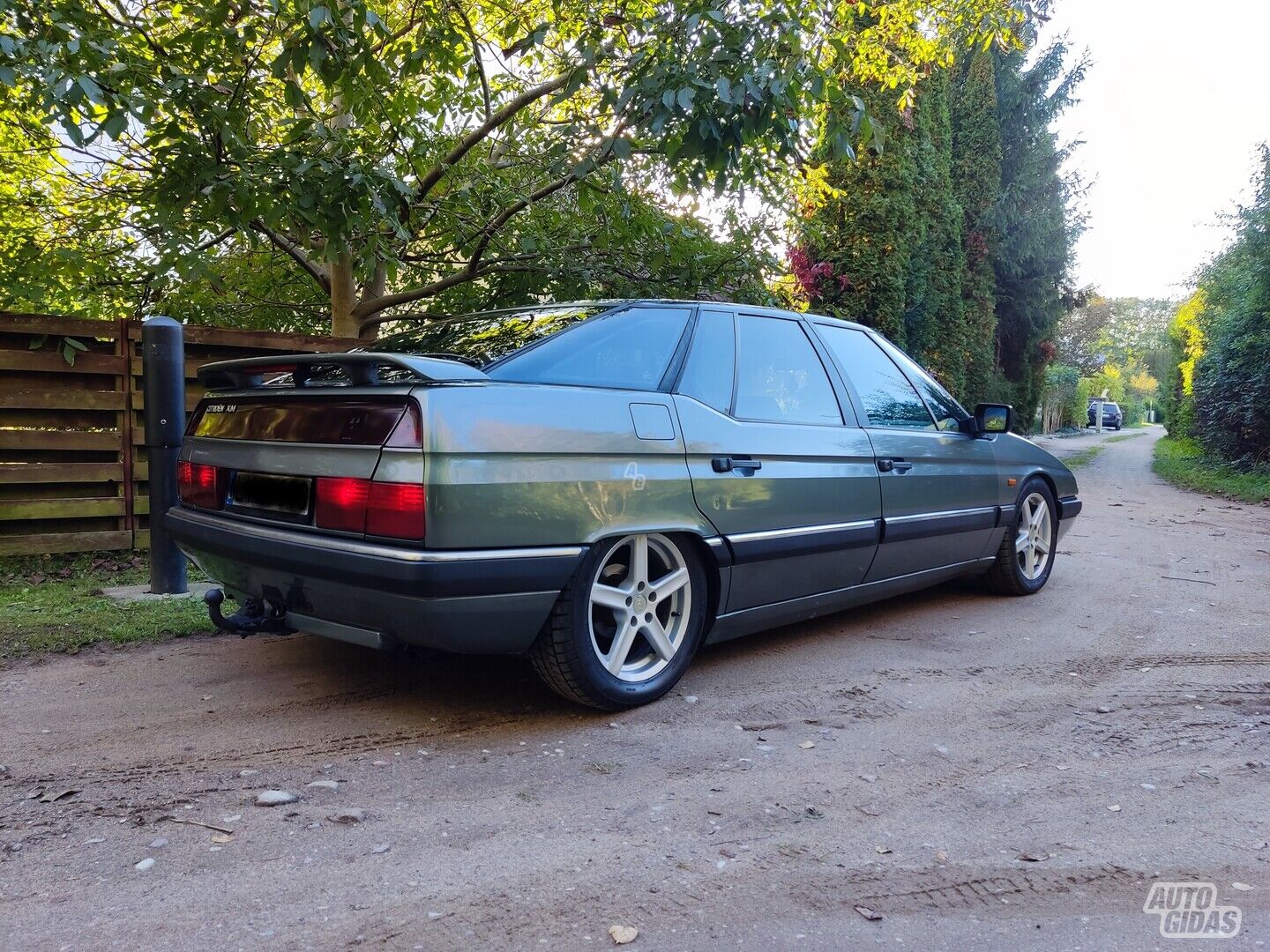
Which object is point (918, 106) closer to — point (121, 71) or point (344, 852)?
point (121, 71)

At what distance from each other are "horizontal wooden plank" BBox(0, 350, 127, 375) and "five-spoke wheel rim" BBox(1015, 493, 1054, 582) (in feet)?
19.3

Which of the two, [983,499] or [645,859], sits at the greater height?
[983,499]

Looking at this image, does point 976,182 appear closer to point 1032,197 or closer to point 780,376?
point 1032,197

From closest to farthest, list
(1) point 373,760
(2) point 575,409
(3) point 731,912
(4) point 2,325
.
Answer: (3) point 731,912 → (1) point 373,760 → (2) point 575,409 → (4) point 2,325

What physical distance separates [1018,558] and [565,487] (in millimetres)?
3744

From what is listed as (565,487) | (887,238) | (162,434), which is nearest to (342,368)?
(565,487)

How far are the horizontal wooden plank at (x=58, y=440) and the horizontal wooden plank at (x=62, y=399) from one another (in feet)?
0.52

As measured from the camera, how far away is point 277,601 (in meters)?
3.22

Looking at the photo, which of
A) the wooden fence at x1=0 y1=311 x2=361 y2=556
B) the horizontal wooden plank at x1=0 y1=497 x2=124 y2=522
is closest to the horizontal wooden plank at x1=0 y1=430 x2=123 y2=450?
the wooden fence at x1=0 y1=311 x2=361 y2=556

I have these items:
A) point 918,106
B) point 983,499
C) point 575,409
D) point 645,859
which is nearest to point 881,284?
point 918,106

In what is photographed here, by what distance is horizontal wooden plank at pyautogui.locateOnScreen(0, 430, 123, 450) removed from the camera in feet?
18.5

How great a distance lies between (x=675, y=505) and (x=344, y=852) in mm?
1666

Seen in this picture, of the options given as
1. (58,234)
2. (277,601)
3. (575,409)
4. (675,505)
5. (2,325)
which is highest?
(58,234)

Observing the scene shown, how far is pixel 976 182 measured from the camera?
711 inches
